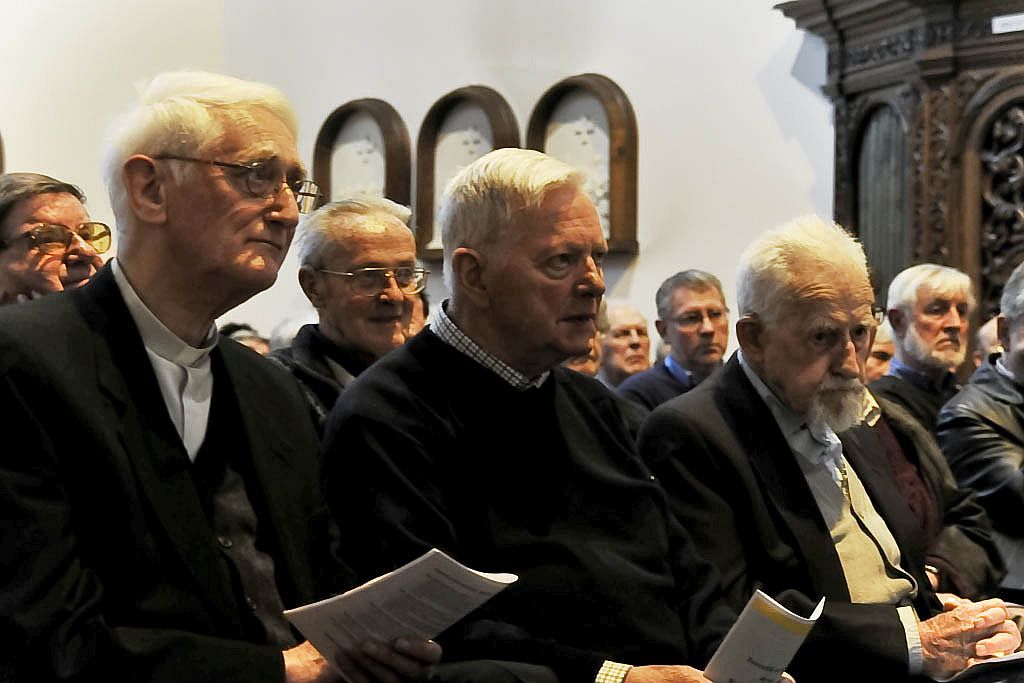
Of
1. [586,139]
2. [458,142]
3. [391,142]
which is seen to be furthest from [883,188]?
[391,142]

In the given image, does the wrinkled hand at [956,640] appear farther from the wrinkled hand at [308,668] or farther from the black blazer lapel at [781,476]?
the wrinkled hand at [308,668]

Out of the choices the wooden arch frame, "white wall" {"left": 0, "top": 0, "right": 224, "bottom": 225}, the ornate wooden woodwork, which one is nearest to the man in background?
the ornate wooden woodwork

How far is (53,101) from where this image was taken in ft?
33.1

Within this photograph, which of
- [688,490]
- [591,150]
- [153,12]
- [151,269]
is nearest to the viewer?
[151,269]

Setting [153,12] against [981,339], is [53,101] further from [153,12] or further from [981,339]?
[981,339]

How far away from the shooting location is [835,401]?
3.71 metres

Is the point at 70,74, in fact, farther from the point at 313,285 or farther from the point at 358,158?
the point at 313,285

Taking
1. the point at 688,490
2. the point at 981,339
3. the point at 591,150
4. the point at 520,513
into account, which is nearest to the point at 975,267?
the point at 981,339

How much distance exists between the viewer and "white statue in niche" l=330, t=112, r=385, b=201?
35.3 feet

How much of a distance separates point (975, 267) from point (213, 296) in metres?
6.11

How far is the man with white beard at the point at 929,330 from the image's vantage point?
6531mm

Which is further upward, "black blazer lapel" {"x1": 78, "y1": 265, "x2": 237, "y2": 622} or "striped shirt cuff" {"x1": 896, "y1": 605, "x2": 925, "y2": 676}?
"black blazer lapel" {"x1": 78, "y1": 265, "x2": 237, "y2": 622}

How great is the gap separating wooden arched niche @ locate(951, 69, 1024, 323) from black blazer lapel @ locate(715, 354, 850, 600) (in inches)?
183

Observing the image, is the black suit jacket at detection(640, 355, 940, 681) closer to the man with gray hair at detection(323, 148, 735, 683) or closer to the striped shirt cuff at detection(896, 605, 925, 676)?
the striped shirt cuff at detection(896, 605, 925, 676)
